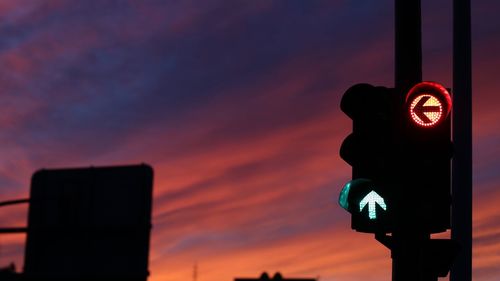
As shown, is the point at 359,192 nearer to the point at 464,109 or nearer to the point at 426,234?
the point at 426,234

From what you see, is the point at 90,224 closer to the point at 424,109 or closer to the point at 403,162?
the point at 403,162

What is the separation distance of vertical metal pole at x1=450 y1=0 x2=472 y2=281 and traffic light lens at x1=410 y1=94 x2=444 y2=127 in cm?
396

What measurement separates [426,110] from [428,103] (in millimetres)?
62

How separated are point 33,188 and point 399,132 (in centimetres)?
805

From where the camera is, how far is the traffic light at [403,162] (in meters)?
6.79

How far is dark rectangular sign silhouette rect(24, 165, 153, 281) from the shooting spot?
11.8 m

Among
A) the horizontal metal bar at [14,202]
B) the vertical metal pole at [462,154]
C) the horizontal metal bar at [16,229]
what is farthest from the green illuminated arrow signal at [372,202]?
the horizontal metal bar at [16,229]

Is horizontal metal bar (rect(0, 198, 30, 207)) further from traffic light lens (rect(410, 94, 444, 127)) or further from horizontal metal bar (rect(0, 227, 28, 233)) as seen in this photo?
traffic light lens (rect(410, 94, 444, 127))

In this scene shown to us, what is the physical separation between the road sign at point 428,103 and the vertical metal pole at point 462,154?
156 inches

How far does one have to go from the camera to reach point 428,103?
6.82m

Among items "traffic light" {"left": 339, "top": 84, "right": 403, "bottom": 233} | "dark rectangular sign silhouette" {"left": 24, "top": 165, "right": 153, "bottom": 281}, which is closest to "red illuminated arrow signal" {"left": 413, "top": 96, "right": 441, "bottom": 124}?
"traffic light" {"left": 339, "top": 84, "right": 403, "bottom": 233}

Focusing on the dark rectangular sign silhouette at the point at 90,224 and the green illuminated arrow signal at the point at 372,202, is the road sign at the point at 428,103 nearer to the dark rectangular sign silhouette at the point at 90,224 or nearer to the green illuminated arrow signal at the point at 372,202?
the green illuminated arrow signal at the point at 372,202

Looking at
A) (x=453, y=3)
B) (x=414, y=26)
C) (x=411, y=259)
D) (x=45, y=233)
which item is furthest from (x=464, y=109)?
(x=45, y=233)

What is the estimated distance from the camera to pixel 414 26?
7312mm
